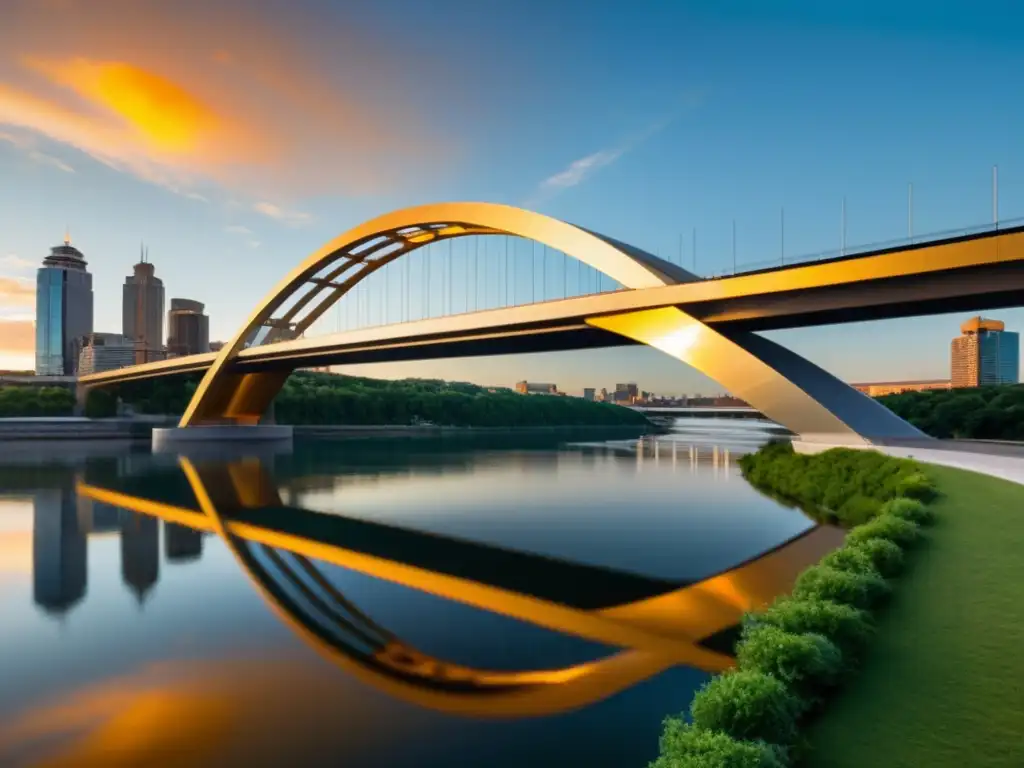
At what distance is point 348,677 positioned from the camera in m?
6.00

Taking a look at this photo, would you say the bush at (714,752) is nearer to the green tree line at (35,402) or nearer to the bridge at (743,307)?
the bridge at (743,307)

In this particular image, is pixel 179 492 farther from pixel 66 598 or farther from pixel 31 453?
pixel 31 453

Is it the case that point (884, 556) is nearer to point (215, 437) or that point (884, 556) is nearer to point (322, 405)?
point (215, 437)

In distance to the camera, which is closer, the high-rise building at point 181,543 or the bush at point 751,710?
the bush at point 751,710

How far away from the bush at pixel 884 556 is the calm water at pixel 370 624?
1635 millimetres

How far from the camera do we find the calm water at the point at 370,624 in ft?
16.1

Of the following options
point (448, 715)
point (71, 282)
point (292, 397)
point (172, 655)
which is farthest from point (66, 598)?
point (71, 282)

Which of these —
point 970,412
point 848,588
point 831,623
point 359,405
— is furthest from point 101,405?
point 831,623

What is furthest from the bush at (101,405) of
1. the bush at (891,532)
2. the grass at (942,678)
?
the grass at (942,678)

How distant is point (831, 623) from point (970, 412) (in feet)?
106

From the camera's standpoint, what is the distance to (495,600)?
8.59 metres

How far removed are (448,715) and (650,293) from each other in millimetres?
15943

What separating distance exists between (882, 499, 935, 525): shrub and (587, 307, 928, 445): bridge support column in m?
7.97

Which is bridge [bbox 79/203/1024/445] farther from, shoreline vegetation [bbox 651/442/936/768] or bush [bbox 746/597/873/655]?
bush [bbox 746/597/873/655]
